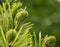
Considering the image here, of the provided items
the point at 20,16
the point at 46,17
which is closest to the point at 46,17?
the point at 46,17

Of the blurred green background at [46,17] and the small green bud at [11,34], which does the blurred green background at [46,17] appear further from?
the small green bud at [11,34]

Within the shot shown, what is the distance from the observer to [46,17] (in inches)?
70.8

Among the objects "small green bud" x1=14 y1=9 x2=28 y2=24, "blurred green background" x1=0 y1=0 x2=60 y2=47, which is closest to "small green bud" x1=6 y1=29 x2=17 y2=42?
"small green bud" x1=14 y1=9 x2=28 y2=24

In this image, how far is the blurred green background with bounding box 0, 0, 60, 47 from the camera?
1.71 metres

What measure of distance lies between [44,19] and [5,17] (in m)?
0.93

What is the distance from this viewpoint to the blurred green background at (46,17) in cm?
171

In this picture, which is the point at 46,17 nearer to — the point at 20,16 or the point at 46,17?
the point at 46,17

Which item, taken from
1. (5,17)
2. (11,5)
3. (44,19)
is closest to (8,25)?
(5,17)

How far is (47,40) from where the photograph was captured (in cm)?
76

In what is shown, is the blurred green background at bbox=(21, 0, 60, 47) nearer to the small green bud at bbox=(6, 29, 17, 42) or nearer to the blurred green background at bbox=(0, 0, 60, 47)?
the blurred green background at bbox=(0, 0, 60, 47)

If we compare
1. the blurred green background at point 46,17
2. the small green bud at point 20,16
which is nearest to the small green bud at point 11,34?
the small green bud at point 20,16

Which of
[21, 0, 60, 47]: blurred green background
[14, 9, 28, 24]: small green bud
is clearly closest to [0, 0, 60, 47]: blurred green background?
[21, 0, 60, 47]: blurred green background

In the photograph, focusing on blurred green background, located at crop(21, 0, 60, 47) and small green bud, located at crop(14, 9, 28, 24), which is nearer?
small green bud, located at crop(14, 9, 28, 24)

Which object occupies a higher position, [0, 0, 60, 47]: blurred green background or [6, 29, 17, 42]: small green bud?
[6, 29, 17, 42]: small green bud
